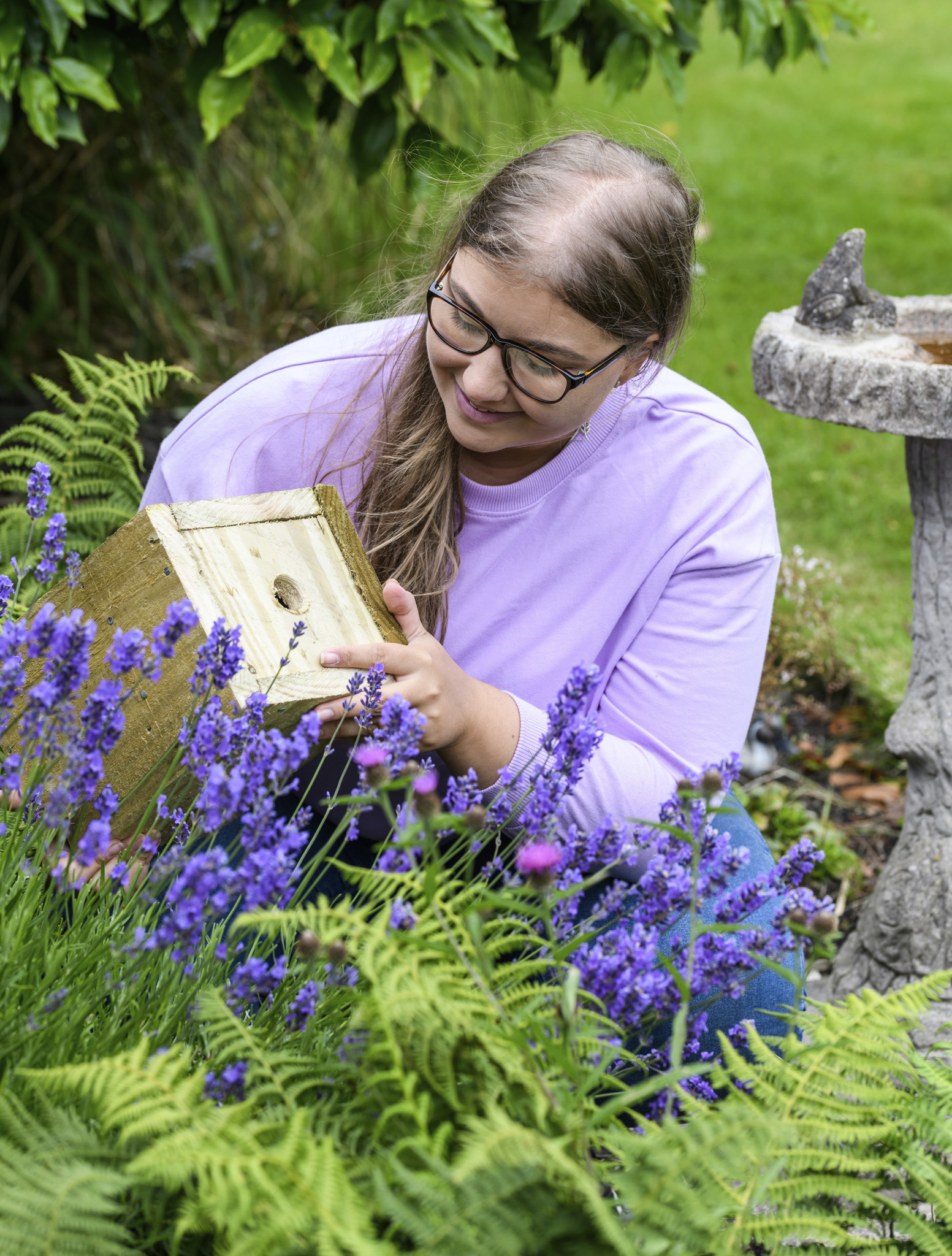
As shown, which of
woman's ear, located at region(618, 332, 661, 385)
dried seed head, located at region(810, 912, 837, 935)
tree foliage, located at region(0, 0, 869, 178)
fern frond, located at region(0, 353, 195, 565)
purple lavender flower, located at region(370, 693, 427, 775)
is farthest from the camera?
tree foliage, located at region(0, 0, 869, 178)

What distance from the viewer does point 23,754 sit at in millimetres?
1197

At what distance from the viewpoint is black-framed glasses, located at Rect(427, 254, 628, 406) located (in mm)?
1857

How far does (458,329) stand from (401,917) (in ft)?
3.58

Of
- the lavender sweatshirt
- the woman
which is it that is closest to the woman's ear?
the woman

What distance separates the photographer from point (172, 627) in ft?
3.93

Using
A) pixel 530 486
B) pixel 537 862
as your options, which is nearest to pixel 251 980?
pixel 537 862

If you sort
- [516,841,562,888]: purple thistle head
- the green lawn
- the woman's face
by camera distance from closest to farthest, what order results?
1. [516,841,562,888]: purple thistle head
2. the woman's face
3. the green lawn

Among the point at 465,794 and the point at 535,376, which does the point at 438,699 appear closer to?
the point at 465,794

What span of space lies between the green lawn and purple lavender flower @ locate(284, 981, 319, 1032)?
1.68 m

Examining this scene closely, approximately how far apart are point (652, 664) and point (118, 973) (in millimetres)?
1233

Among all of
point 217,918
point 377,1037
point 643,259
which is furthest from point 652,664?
point 377,1037

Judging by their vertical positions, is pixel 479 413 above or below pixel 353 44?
below

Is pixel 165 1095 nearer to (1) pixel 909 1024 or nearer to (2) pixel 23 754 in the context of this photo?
(2) pixel 23 754

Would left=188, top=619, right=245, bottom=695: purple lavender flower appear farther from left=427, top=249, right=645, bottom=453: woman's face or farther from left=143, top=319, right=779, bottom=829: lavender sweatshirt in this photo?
left=143, top=319, right=779, bottom=829: lavender sweatshirt
